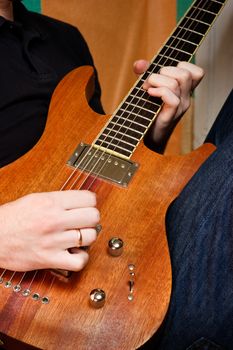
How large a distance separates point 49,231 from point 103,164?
0.20 meters

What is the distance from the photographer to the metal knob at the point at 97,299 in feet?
2.06

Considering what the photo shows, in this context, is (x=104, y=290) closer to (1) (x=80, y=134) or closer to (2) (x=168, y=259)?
(2) (x=168, y=259)

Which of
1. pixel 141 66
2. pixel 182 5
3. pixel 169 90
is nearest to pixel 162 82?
pixel 169 90

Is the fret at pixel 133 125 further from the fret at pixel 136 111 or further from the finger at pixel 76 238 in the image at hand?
the finger at pixel 76 238

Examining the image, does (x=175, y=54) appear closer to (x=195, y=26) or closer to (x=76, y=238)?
(x=195, y=26)

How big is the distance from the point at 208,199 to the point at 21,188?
1.00ft

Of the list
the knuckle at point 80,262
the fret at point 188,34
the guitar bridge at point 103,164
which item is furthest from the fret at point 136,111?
the knuckle at point 80,262

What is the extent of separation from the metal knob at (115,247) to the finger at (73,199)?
7cm

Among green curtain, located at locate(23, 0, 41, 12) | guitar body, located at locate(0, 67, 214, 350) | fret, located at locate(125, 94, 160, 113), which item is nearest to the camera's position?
guitar body, located at locate(0, 67, 214, 350)

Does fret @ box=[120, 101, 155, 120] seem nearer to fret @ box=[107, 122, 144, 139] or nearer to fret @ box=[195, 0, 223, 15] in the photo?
fret @ box=[107, 122, 144, 139]

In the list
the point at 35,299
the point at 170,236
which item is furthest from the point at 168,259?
the point at 35,299

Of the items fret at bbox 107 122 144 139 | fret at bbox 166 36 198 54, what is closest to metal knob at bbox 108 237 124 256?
fret at bbox 107 122 144 139

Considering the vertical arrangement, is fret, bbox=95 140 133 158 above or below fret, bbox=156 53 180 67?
below

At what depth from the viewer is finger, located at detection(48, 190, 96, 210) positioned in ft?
2.12
